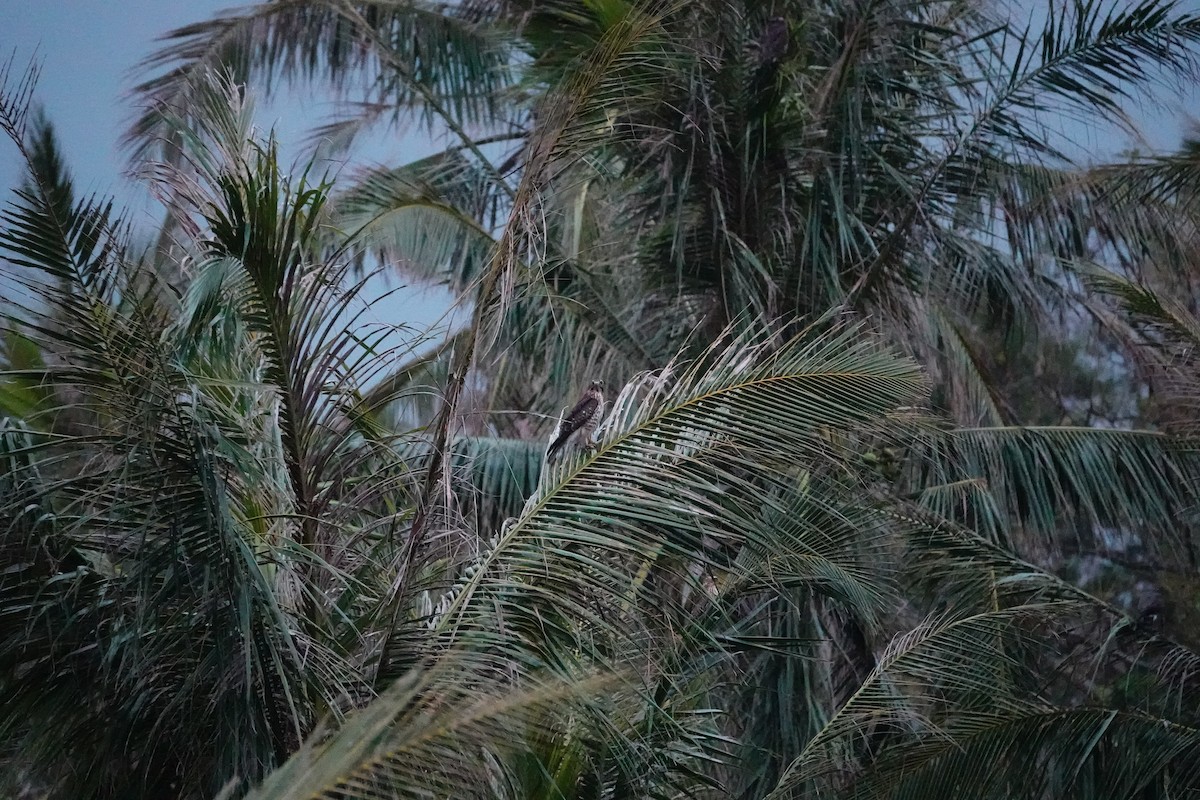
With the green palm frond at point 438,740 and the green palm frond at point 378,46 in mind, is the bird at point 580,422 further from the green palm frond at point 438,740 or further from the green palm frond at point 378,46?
the green palm frond at point 378,46

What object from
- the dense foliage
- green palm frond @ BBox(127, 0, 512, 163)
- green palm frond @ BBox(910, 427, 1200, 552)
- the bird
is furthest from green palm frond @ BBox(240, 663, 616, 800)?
green palm frond @ BBox(127, 0, 512, 163)

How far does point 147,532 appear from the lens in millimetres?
3514

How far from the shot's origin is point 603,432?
14.0 ft

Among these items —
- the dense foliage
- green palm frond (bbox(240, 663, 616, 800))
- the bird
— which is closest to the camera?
green palm frond (bbox(240, 663, 616, 800))

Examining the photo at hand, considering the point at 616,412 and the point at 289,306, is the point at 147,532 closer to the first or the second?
the point at 289,306

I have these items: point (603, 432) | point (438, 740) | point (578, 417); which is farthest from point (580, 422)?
point (438, 740)

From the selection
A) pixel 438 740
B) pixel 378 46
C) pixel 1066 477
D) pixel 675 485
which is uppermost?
pixel 378 46

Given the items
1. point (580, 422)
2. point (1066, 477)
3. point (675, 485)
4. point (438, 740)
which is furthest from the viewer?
point (1066, 477)

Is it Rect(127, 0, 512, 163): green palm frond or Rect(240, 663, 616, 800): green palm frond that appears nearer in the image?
Rect(240, 663, 616, 800): green palm frond

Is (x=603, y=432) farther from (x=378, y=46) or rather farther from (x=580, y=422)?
(x=378, y=46)

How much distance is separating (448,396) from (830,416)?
127 centimetres

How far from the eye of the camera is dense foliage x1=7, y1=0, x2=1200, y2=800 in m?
3.66

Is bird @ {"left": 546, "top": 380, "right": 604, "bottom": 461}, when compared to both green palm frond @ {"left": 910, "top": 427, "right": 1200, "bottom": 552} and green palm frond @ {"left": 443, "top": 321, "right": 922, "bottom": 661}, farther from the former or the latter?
green palm frond @ {"left": 910, "top": 427, "right": 1200, "bottom": 552}

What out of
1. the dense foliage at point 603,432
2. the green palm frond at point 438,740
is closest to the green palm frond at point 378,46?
the dense foliage at point 603,432
